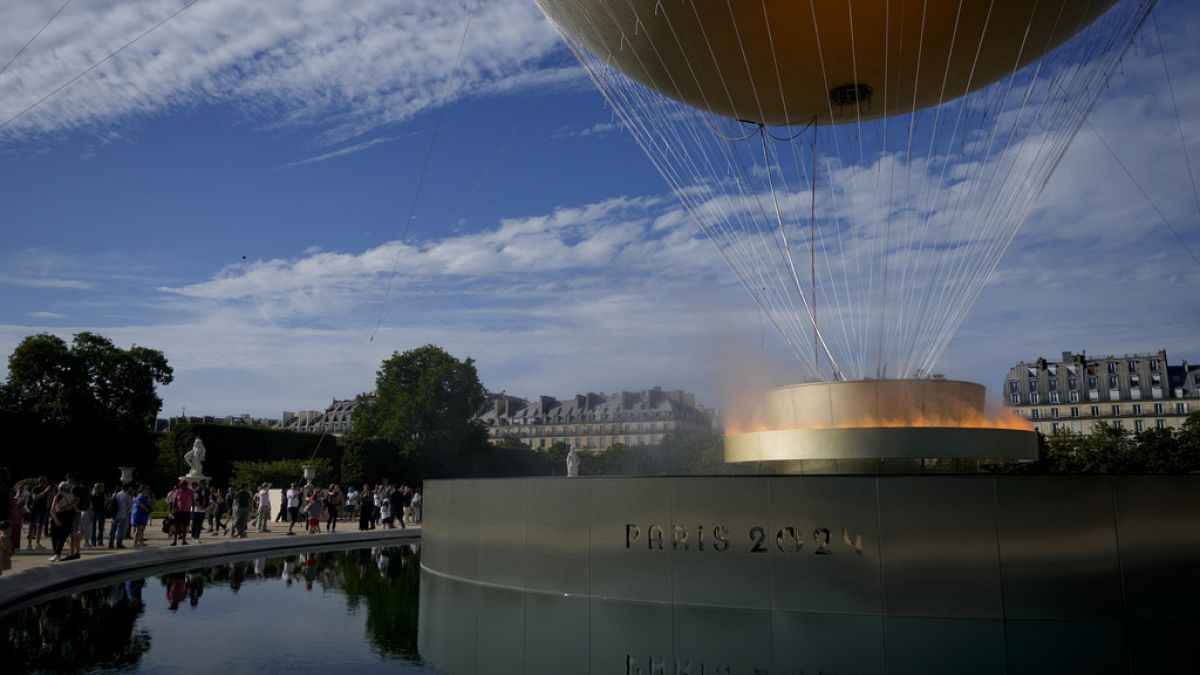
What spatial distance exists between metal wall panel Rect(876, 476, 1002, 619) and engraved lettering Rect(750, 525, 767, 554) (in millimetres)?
1606

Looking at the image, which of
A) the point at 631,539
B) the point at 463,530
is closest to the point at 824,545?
the point at 631,539

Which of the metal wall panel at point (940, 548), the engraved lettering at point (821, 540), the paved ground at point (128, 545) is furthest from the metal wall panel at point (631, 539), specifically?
the paved ground at point (128, 545)

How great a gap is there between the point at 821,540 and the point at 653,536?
8.15 feet

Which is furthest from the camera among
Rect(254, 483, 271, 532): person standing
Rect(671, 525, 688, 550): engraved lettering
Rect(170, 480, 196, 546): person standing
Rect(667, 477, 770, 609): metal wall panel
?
Rect(254, 483, 271, 532): person standing

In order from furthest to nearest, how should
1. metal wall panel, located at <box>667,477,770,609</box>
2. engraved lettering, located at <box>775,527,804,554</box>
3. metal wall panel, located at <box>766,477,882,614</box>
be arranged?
1. metal wall panel, located at <box>667,477,770,609</box>
2. engraved lettering, located at <box>775,527,804,554</box>
3. metal wall panel, located at <box>766,477,882,614</box>

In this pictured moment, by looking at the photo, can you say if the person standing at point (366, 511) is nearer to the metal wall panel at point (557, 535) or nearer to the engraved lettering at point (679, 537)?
the metal wall panel at point (557, 535)

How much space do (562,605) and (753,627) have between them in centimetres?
319

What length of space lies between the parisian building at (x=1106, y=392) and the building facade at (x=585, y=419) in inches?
1722

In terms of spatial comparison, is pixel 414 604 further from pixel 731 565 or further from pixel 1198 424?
pixel 1198 424

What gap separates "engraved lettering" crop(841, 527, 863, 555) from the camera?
39.3 feet

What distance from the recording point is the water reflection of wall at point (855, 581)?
9680mm

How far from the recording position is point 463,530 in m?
16.1

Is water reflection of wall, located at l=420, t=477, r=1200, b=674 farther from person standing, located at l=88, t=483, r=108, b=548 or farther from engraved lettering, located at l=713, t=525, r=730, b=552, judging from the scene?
person standing, located at l=88, t=483, r=108, b=548

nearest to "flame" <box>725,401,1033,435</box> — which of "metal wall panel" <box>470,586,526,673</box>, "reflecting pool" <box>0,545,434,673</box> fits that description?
"metal wall panel" <box>470,586,526,673</box>
